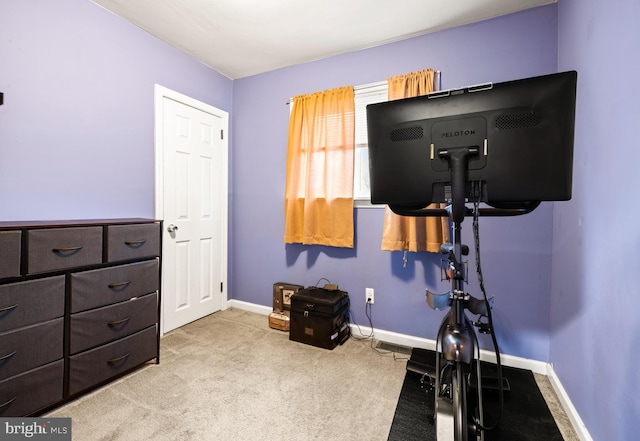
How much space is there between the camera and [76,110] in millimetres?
1977

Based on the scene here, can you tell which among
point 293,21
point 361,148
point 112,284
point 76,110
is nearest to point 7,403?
point 112,284

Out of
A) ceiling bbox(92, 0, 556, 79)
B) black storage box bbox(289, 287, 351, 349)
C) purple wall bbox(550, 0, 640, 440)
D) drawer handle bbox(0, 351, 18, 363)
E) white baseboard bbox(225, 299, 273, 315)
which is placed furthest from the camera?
white baseboard bbox(225, 299, 273, 315)

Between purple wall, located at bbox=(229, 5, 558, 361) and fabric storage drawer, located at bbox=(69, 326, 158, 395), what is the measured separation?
1.29 meters

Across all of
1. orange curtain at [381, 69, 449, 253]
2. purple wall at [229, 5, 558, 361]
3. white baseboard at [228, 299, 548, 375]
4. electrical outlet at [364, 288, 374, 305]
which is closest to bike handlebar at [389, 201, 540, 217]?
orange curtain at [381, 69, 449, 253]

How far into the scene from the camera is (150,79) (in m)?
2.43

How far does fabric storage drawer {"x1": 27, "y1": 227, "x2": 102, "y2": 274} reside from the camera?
1.45 m

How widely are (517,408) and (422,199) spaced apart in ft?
4.99

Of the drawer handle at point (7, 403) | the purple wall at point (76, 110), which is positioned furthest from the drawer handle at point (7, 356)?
the purple wall at point (76, 110)

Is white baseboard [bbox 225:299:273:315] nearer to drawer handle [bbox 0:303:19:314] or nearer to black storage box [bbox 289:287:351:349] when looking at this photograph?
black storage box [bbox 289:287:351:349]

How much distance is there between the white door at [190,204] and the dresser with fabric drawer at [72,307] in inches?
24.7

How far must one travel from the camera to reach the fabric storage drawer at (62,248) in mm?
1447

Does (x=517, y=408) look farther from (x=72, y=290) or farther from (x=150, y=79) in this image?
(x=150, y=79)

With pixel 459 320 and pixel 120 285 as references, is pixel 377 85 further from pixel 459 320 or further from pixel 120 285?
pixel 120 285

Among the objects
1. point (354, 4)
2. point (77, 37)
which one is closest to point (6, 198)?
point (77, 37)
